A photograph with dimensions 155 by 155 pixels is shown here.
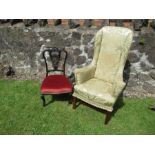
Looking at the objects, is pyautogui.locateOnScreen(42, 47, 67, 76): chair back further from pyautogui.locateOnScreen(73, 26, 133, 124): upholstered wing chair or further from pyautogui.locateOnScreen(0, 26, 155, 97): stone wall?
pyautogui.locateOnScreen(73, 26, 133, 124): upholstered wing chair

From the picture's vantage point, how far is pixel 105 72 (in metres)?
5.00

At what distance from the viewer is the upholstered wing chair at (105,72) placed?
4.50 metres

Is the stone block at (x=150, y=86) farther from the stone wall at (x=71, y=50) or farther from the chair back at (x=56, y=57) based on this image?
the chair back at (x=56, y=57)

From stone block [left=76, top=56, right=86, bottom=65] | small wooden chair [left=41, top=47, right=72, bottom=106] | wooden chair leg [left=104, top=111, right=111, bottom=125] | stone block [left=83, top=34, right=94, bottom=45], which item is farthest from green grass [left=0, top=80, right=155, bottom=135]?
stone block [left=83, top=34, right=94, bottom=45]

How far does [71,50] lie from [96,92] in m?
1.44

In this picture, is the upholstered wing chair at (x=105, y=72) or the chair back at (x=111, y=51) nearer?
the upholstered wing chair at (x=105, y=72)

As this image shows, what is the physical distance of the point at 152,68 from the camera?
5.45 metres

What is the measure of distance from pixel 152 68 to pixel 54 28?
2224 millimetres

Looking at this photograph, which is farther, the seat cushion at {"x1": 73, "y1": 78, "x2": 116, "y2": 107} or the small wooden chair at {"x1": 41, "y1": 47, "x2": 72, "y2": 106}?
the small wooden chair at {"x1": 41, "y1": 47, "x2": 72, "y2": 106}

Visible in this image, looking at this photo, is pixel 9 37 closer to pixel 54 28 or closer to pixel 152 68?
pixel 54 28

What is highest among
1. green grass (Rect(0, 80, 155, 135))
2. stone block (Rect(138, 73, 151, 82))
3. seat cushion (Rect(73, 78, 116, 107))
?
seat cushion (Rect(73, 78, 116, 107))

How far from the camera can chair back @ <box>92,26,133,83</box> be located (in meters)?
4.63

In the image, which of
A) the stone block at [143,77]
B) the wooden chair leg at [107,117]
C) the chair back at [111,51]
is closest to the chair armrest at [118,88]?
the chair back at [111,51]

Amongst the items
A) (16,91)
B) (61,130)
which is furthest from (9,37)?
(61,130)
